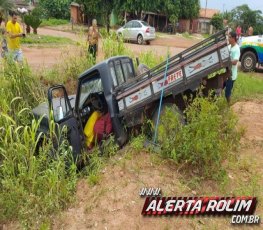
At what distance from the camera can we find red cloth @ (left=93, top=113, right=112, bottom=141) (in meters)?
5.52

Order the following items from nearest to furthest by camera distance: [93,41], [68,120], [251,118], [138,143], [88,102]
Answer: [138,143] → [68,120] → [88,102] → [251,118] → [93,41]

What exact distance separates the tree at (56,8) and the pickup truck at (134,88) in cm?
3824

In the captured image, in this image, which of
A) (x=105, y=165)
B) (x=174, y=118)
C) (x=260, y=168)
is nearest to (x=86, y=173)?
(x=105, y=165)

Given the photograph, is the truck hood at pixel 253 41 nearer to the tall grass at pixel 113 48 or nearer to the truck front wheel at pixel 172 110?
the tall grass at pixel 113 48

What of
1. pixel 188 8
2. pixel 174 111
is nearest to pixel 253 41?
pixel 174 111

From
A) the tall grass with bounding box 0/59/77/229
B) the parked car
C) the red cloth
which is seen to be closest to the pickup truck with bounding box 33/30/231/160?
the red cloth

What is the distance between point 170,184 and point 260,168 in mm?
1527

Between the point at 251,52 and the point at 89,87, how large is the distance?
9.84 m

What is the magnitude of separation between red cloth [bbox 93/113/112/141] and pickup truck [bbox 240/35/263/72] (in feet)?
32.3

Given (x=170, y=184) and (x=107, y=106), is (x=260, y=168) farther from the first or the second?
(x=107, y=106)

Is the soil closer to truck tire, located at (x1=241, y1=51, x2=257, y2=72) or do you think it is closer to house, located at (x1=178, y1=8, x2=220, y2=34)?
truck tire, located at (x1=241, y1=51, x2=257, y2=72)

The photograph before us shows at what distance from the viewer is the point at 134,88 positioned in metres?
5.35

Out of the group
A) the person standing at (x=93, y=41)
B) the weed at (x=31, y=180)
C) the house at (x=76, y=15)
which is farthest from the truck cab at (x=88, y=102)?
the house at (x=76, y=15)

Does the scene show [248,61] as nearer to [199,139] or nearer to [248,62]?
[248,62]
